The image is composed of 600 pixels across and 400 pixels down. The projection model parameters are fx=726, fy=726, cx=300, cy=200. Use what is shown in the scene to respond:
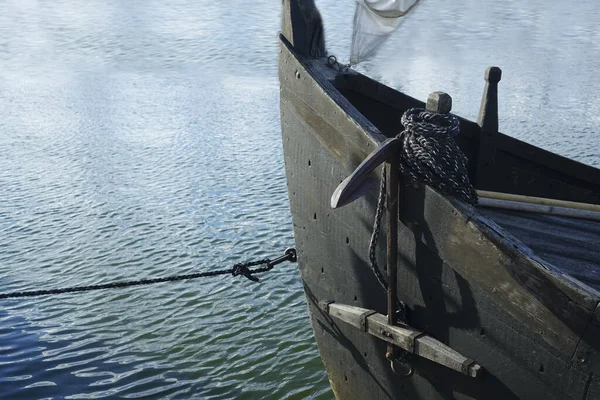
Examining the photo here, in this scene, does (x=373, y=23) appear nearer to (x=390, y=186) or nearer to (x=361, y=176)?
(x=390, y=186)

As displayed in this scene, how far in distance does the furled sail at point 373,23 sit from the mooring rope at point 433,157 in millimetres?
3420

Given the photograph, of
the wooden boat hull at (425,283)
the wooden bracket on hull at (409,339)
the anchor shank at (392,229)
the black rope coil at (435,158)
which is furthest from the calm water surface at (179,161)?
the black rope coil at (435,158)

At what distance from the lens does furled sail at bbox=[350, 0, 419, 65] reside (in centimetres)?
684

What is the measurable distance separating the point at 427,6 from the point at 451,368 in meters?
23.9

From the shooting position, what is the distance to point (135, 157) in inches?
489

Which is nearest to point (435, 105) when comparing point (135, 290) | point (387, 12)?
point (387, 12)

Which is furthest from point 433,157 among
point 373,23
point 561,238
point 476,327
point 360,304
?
point 373,23

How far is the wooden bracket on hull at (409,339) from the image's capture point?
11.0 feet

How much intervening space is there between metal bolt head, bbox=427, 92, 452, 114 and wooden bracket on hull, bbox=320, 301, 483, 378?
110cm

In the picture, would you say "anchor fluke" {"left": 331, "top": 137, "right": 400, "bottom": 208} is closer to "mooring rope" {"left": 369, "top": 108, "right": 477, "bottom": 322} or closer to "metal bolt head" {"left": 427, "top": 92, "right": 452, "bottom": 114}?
"mooring rope" {"left": 369, "top": 108, "right": 477, "bottom": 322}

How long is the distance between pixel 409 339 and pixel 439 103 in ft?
3.82

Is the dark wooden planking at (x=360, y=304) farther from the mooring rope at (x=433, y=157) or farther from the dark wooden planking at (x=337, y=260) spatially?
the mooring rope at (x=433, y=157)

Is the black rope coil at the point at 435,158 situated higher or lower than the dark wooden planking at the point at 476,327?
higher

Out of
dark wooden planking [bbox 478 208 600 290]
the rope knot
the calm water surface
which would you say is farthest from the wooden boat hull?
the calm water surface
